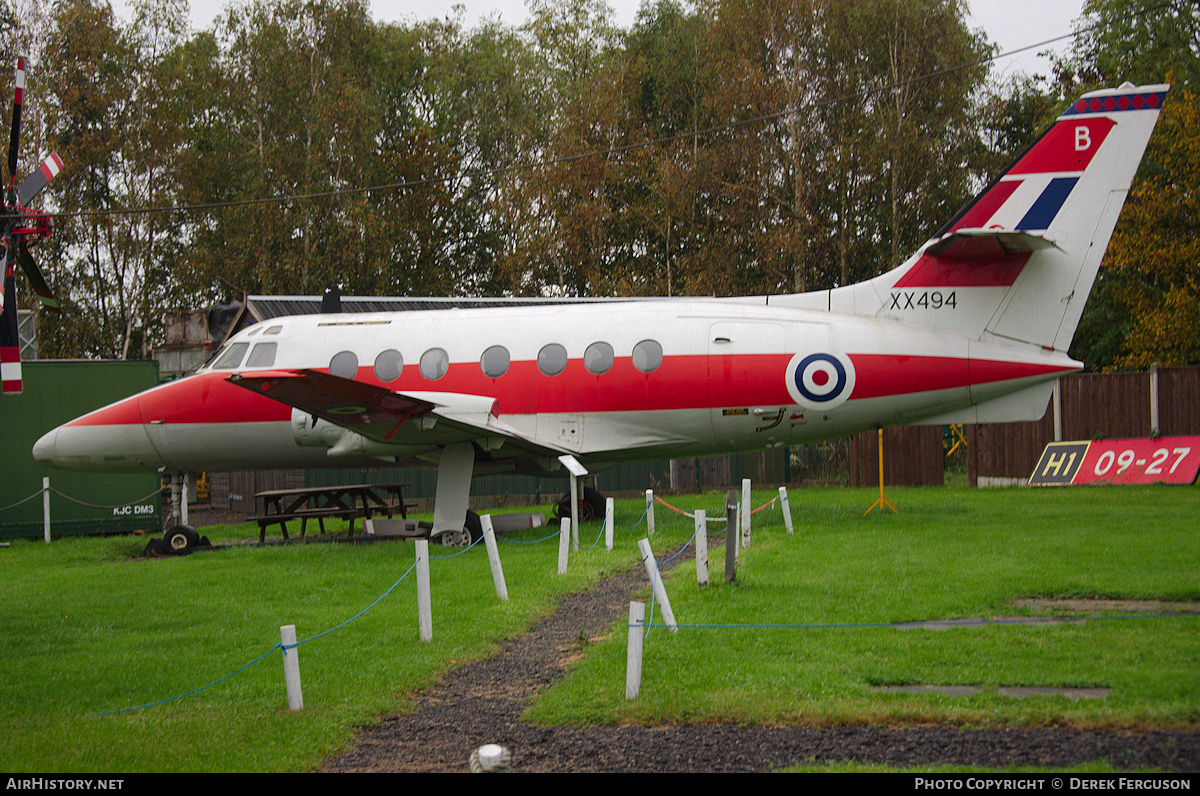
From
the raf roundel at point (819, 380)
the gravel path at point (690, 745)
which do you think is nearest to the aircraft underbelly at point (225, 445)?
the raf roundel at point (819, 380)

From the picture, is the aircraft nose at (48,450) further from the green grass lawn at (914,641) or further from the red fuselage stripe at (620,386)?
the green grass lawn at (914,641)

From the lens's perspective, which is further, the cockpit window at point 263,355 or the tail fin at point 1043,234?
the cockpit window at point 263,355

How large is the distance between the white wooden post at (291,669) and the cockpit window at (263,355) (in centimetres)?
1160

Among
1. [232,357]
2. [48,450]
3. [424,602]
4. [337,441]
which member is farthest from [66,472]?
[424,602]

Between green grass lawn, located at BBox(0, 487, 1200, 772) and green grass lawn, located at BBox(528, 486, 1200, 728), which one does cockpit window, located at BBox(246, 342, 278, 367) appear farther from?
green grass lawn, located at BBox(528, 486, 1200, 728)

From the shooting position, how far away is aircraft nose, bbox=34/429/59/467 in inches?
697

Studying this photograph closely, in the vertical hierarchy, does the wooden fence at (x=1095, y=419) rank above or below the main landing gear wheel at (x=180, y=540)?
above

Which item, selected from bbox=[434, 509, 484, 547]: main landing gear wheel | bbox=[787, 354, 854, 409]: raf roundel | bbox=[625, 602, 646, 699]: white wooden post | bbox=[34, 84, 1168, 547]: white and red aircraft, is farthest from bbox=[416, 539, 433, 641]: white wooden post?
bbox=[787, 354, 854, 409]: raf roundel

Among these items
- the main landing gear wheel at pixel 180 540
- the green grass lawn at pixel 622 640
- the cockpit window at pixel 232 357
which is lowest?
the main landing gear wheel at pixel 180 540

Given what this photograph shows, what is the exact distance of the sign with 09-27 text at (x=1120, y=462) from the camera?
20984 millimetres

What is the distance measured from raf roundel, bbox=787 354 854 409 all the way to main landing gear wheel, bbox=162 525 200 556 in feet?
35.8

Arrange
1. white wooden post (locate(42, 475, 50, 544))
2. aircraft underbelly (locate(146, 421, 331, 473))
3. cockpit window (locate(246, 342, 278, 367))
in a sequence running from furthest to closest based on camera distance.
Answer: white wooden post (locate(42, 475, 50, 544)), cockpit window (locate(246, 342, 278, 367)), aircraft underbelly (locate(146, 421, 331, 473))

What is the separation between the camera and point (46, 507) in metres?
20.0
